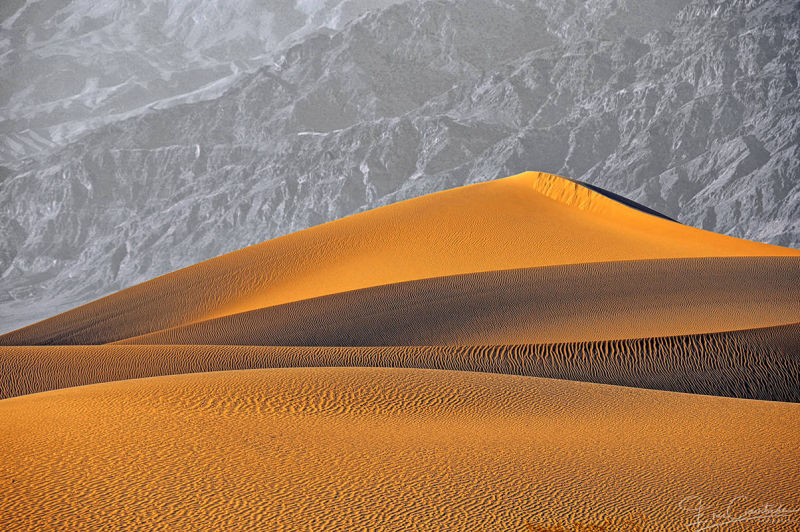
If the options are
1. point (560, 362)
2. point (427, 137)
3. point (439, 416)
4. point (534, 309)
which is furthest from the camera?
point (427, 137)

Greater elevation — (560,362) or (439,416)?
(560,362)

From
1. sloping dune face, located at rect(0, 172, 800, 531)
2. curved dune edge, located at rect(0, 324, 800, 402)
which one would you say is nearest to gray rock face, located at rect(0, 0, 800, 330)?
sloping dune face, located at rect(0, 172, 800, 531)

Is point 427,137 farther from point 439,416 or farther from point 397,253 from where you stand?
point 439,416

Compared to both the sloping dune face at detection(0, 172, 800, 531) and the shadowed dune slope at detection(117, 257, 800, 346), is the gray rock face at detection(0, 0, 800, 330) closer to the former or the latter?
the shadowed dune slope at detection(117, 257, 800, 346)

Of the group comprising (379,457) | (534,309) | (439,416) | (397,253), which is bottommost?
(379,457)

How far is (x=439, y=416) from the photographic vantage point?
6.06 m

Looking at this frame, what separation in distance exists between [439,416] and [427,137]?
399 ft

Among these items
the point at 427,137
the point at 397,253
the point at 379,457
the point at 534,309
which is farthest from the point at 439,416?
the point at 427,137

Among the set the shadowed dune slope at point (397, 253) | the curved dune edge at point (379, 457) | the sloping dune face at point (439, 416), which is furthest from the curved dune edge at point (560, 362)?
the shadowed dune slope at point (397, 253)

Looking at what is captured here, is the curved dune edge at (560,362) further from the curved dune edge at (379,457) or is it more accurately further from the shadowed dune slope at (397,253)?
the shadowed dune slope at (397,253)

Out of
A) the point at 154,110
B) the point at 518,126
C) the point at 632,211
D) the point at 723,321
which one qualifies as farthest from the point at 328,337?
the point at 154,110

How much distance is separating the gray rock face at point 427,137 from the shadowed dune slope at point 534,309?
8465 centimetres

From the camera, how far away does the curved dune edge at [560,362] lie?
9.06 metres

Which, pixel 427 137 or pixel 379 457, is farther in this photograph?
pixel 427 137
